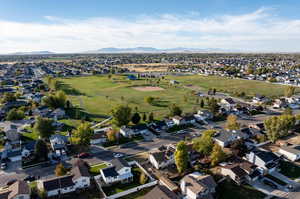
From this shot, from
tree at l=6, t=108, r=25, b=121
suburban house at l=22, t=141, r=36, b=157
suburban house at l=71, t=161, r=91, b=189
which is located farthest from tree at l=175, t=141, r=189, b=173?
tree at l=6, t=108, r=25, b=121

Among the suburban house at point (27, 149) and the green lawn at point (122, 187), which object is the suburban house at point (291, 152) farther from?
the suburban house at point (27, 149)

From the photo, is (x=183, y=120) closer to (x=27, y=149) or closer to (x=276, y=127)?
(x=276, y=127)

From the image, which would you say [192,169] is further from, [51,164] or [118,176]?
[51,164]

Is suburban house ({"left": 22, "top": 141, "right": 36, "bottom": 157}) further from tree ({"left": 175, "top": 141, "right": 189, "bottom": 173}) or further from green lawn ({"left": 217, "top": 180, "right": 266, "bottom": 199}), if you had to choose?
green lawn ({"left": 217, "top": 180, "right": 266, "bottom": 199})

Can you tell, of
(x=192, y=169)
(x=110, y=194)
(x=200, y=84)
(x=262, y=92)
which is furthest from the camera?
(x=200, y=84)

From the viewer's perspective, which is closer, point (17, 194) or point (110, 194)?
point (17, 194)

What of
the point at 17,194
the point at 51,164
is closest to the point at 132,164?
the point at 51,164

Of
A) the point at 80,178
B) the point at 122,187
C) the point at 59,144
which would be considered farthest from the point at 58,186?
the point at 59,144
